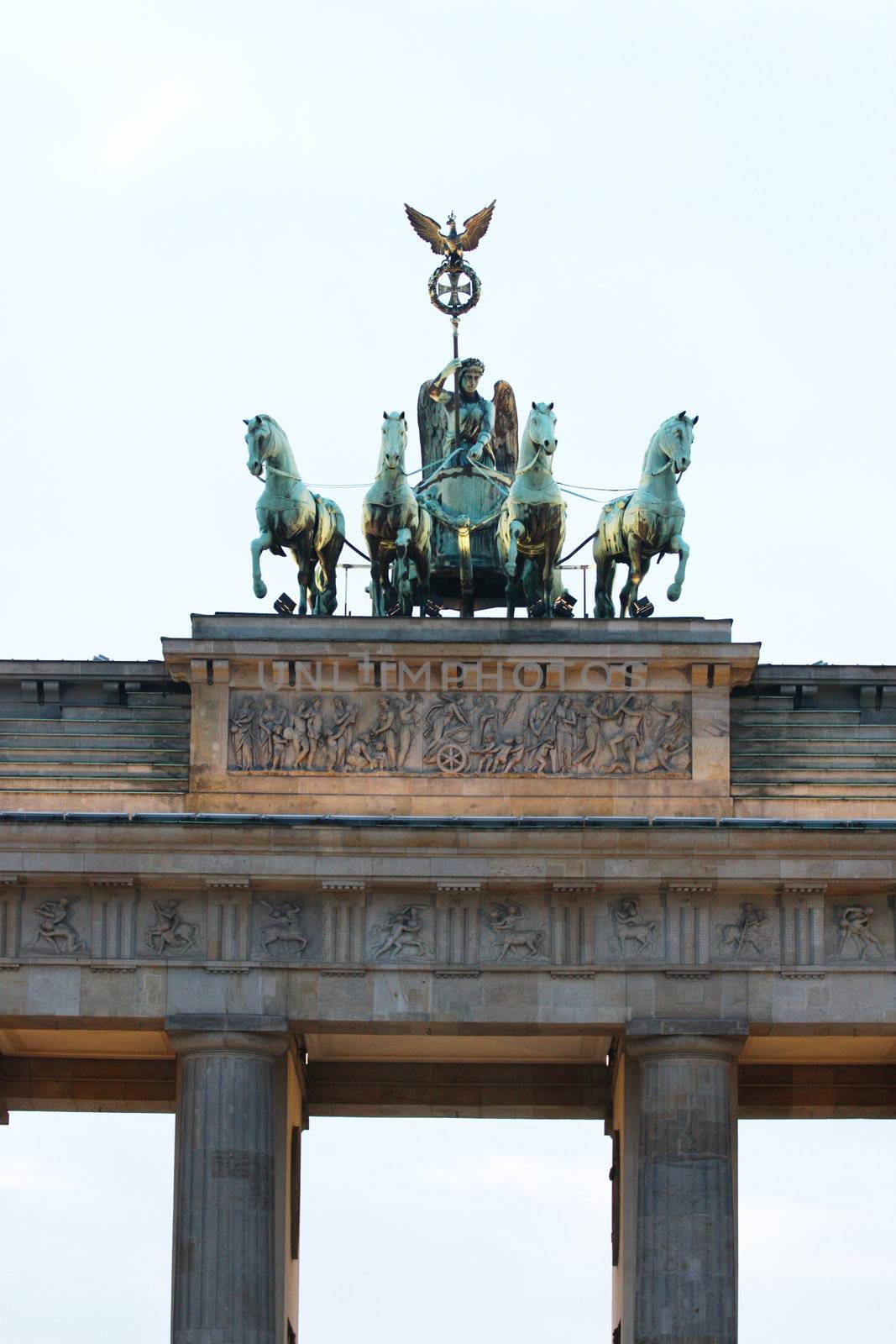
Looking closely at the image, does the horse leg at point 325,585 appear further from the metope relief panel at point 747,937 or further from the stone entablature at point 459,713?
the metope relief panel at point 747,937

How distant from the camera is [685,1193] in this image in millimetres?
48375

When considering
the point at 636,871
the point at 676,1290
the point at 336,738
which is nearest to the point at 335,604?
the point at 336,738

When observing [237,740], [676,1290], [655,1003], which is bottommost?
[676,1290]

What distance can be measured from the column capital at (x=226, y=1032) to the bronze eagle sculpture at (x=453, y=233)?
12.7 metres

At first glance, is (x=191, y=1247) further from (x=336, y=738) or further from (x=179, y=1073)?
(x=336, y=738)

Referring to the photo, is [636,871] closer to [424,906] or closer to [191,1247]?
[424,906]

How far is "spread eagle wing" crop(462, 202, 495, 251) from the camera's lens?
184 feet

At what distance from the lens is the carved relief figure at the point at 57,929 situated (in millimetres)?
49219

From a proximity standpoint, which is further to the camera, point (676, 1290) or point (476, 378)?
point (476, 378)

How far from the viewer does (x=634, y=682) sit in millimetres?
50344

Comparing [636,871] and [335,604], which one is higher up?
[335,604]

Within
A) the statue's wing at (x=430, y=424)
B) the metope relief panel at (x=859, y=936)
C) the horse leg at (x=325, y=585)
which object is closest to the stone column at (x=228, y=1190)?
the horse leg at (x=325, y=585)

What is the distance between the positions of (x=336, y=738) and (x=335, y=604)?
2.40 m

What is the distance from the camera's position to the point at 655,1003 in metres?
49.0
